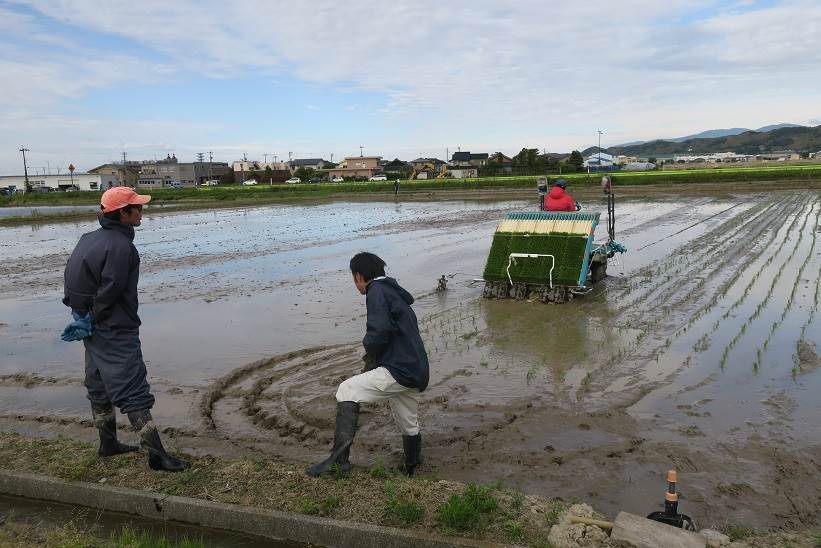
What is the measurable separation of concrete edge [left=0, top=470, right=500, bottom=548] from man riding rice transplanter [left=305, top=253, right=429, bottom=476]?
0.54m

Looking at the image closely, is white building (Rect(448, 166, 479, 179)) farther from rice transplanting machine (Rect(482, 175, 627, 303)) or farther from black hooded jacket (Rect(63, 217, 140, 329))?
black hooded jacket (Rect(63, 217, 140, 329))

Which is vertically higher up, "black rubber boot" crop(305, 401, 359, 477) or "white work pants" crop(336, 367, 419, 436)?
"white work pants" crop(336, 367, 419, 436)

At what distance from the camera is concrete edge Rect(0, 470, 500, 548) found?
11.7 feet

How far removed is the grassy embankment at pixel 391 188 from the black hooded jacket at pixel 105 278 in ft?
126

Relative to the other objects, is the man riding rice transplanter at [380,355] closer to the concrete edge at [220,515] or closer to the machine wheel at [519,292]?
the concrete edge at [220,515]

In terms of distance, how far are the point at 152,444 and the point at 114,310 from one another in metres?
0.97

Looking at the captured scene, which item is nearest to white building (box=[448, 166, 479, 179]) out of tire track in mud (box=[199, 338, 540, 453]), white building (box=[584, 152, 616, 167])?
white building (box=[584, 152, 616, 167])

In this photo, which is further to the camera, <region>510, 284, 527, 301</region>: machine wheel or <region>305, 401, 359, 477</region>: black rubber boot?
<region>510, 284, 527, 301</region>: machine wheel

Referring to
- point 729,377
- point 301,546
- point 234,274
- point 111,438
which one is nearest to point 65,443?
point 111,438

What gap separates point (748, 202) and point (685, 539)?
3199cm

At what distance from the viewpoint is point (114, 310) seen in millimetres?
4383

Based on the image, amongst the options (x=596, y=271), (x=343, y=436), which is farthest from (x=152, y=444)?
(x=596, y=271)

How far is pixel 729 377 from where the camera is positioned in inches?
257

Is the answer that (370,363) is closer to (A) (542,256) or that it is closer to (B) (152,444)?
(B) (152,444)
